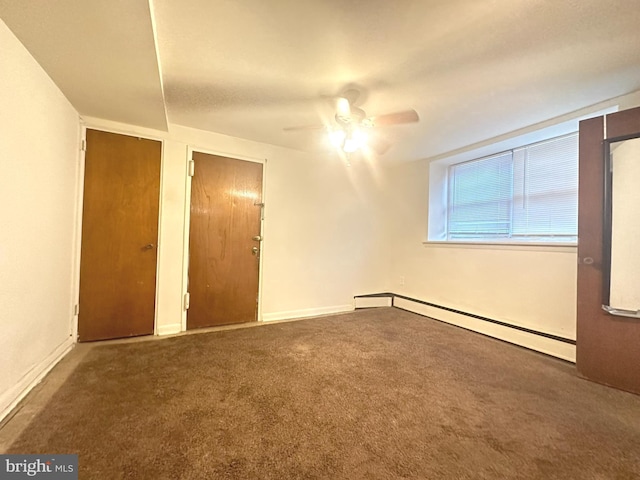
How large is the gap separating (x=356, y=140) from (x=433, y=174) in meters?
2.03

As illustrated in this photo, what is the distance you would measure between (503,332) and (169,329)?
3.46 metres

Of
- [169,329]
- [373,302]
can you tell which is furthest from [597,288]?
[169,329]

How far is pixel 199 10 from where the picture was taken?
4.54ft

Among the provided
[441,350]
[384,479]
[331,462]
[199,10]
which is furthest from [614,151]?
[199,10]

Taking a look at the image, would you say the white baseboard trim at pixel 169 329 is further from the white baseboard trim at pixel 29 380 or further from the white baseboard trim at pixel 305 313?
the white baseboard trim at pixel 305 313

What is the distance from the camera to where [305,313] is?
11.6 feet

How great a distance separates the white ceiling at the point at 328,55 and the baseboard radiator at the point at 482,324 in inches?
80.0

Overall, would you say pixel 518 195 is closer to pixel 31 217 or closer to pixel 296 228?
pixel 296 228

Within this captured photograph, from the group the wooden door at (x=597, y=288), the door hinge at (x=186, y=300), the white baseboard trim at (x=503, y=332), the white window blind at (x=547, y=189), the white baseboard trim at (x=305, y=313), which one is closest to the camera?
the wooden door at (x=597, y=288)

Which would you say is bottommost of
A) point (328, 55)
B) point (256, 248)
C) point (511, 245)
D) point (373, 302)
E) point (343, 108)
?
point (373, 302)

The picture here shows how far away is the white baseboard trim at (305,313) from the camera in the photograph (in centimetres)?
329

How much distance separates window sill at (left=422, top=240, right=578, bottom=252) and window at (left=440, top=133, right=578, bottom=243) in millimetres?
204

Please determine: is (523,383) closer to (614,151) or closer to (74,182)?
(614,151)

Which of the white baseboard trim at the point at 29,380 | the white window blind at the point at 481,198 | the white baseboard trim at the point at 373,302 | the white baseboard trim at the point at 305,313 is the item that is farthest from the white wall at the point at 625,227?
the white baseboard trim at the point at 29,380
